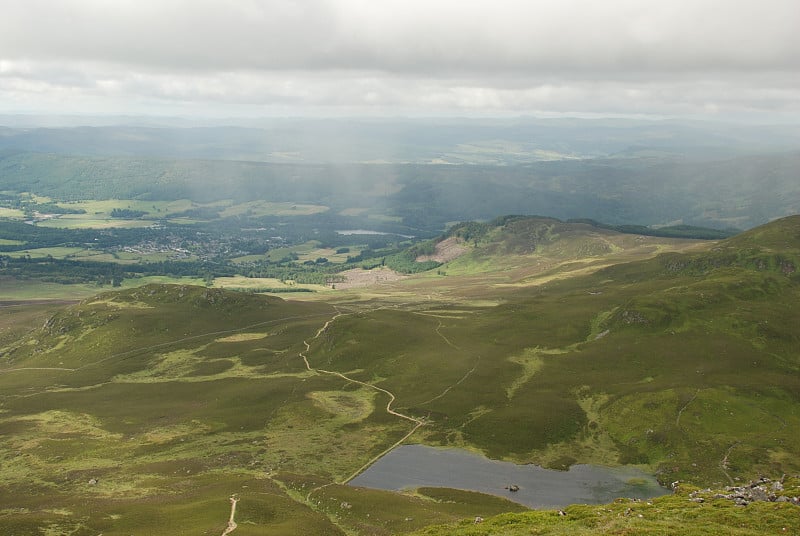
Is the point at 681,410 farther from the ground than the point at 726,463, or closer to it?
farther from the ground

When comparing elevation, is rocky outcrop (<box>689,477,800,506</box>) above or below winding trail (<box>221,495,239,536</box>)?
above

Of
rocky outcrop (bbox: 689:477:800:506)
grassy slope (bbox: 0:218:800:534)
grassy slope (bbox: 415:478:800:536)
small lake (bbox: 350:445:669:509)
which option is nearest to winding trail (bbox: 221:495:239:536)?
grassy slope (bbox: 0:218:800:534)

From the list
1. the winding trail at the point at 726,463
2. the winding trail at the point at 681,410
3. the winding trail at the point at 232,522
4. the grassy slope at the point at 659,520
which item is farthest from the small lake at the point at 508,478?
the grassy slope at the point at 659,520

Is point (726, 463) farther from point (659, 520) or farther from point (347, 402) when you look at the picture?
point (347, 402)

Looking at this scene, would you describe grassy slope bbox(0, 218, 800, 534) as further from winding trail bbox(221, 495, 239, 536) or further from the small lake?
the small lake

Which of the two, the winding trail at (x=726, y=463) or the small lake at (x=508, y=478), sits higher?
the winding trail at (x=726, y=463)

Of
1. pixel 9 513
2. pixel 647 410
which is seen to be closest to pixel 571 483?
pixel 647 410

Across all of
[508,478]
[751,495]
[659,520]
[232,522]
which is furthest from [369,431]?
[659,520]

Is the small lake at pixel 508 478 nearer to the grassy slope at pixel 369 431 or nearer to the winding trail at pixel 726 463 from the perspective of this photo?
the grassy slope at pixel 369 431
